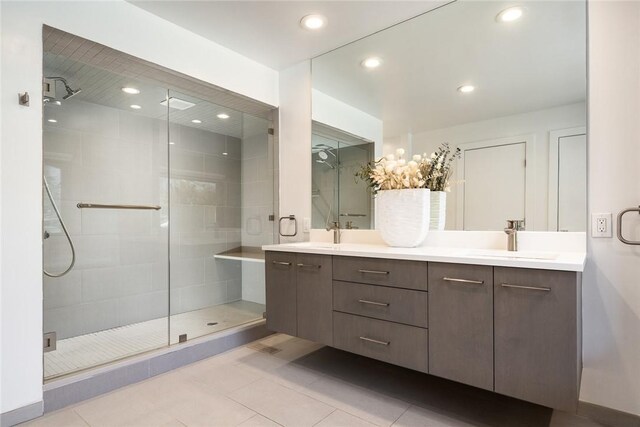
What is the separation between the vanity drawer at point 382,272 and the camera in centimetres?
170

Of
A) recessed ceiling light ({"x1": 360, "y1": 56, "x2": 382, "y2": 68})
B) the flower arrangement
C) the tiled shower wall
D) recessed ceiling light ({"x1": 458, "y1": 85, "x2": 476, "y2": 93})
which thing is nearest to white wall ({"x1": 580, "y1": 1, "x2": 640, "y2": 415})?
recessed ceiling light ({"x1": 458, "y1": 85, "x2": 476, "y2": 93})

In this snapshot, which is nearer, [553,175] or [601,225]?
[601,225]

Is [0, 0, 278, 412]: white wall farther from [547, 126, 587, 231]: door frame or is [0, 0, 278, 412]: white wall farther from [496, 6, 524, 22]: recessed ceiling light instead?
[547, 126, 587, 231]: door frame

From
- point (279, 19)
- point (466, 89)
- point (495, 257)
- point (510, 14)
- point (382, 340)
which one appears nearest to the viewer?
point (495, 257)

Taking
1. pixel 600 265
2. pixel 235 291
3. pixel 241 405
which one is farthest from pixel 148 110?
pixel 600 265

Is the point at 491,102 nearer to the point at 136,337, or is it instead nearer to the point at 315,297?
the point at 315,297

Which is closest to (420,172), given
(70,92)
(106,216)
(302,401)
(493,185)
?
(493,185)

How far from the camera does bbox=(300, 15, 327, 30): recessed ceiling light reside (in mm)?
2260

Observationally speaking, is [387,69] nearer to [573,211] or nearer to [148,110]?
[573,211]

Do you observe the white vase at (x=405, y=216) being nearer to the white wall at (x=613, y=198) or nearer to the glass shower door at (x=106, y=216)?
the white wall at (x=613, y=198)

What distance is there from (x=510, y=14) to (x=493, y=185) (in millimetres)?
975

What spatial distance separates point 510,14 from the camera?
1925 millimetres

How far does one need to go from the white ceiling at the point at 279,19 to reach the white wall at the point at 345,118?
0.39 m

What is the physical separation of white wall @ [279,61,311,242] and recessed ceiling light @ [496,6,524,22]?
1.47m
